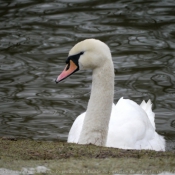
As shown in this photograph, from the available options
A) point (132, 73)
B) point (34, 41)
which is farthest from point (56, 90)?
point (34, 41)

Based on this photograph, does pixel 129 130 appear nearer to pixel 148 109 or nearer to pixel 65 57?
pixel 148 109

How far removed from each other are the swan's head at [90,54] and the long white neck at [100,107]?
0.08 metres

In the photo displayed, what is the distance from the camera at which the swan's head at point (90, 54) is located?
589 centimetres

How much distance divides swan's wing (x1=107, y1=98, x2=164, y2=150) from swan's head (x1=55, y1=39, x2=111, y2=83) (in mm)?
1017

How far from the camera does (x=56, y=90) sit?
9602mm

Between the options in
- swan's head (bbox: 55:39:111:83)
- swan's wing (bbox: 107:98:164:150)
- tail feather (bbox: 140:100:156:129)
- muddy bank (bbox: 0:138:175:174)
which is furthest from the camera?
tail feather (bbox: 140:100:156:129)

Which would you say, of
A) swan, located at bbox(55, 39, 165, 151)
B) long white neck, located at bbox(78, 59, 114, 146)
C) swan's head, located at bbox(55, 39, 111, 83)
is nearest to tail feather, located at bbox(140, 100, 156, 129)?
swan, located at bbox(55, 39, 165, 151)

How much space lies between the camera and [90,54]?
5918 mm

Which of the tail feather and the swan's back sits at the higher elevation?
the swan's back

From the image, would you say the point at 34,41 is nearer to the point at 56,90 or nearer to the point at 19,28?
the point at 19,28

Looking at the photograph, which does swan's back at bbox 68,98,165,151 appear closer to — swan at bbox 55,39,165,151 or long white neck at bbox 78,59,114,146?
swan at bbox 55,39,165,151

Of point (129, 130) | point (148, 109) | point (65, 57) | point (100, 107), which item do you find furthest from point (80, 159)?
point (65, 57)

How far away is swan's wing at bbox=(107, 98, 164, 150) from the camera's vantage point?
6555mm

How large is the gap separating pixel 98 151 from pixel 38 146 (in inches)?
23.0
